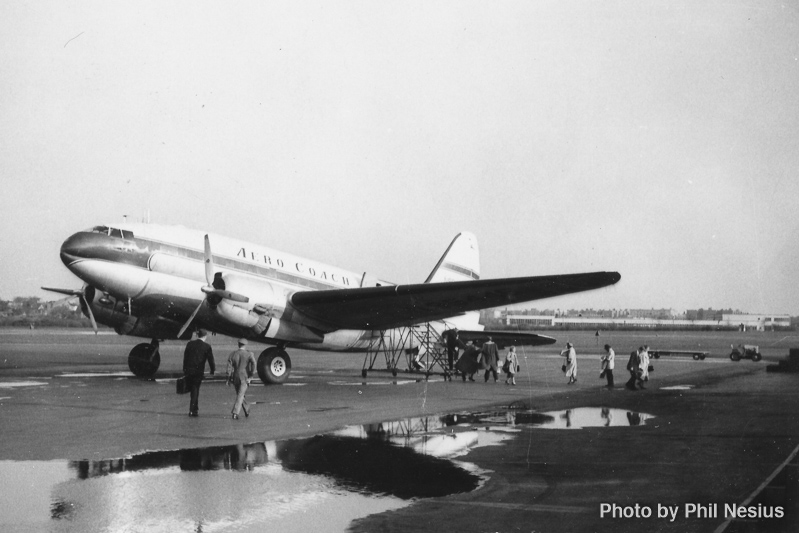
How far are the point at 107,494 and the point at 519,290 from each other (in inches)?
539

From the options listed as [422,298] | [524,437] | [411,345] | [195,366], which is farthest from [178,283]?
[524,437]

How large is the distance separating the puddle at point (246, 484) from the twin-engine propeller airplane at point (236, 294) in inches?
353

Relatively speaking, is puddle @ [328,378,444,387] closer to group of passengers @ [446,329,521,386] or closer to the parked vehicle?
group of passengers @ [446,329,521,386]

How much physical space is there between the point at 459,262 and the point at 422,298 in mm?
9778

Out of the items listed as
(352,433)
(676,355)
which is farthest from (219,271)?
(676,355)

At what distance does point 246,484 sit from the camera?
761 centimetres

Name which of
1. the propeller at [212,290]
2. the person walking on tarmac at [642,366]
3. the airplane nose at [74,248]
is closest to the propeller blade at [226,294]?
the propeller at [212,290]

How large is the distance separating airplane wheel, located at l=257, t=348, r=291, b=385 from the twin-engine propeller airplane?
29 millimetres

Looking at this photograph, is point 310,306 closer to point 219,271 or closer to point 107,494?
point 219,271

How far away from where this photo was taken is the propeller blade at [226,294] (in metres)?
19.3

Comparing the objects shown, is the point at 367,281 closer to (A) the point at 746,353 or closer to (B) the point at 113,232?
(B) the point at 113,232

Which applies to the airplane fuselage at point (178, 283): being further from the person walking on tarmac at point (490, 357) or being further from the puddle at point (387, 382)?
the person walking on tarmac at point (490, 357)

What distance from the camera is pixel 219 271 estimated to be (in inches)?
821

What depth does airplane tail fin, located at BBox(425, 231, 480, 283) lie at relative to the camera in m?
29.3
